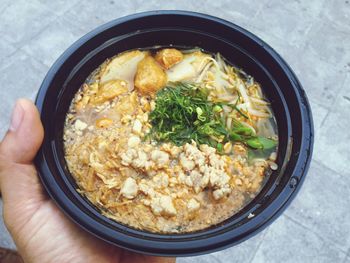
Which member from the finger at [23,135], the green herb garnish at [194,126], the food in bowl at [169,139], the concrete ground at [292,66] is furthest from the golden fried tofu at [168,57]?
the concrete ground at [292,66]

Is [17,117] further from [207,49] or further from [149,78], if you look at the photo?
[207,49]

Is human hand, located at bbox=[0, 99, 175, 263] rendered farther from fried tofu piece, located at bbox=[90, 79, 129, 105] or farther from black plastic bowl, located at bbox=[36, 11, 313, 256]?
fried tofu piece, located at bbox=[90, 79, 129, 105]

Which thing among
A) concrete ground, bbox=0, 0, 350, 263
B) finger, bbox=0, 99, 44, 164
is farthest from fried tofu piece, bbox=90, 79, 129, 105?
concrete ground, bbox=0, 0, 350, 263

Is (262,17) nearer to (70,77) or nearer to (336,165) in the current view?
(336,165)

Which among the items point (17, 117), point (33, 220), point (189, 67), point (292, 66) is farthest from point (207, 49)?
point (292, 66)

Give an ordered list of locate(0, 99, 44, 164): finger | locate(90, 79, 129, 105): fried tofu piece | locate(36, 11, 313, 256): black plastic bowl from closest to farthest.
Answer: locate(36, 11, 313, 256): black plastic bowl < locate(0, 99, 44, 164): finger < locate(90, 79, 129, 105): fried tofu piece

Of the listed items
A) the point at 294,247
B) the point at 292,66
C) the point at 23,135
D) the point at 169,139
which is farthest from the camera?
the point at 292,66
